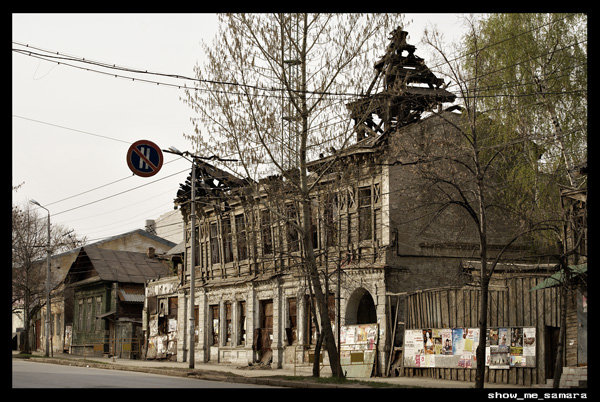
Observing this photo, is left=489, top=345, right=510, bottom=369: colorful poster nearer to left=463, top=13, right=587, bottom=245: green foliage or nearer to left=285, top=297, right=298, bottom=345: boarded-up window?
left=463, top=13, right=587, bottom=245: green foliage

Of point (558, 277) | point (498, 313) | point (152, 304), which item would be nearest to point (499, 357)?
point (498, 313)

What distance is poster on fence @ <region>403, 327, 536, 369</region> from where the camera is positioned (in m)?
22.6

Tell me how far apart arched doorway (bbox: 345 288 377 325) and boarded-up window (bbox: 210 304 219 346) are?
1119 centimetres

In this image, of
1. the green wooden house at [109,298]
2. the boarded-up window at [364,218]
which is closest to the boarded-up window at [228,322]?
the green wooden house at [109,298]

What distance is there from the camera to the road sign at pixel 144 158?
76.8ft

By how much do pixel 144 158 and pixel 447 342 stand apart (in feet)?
37.8

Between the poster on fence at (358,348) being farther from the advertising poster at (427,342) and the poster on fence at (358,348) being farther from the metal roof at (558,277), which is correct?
A: the metal roof at (558,277)

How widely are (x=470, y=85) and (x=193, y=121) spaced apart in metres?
9.53

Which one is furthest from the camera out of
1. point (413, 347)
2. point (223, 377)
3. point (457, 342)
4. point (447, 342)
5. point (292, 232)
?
point (292, 232)

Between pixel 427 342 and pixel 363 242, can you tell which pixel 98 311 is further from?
pixel 427 342

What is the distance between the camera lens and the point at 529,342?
22.5 meters

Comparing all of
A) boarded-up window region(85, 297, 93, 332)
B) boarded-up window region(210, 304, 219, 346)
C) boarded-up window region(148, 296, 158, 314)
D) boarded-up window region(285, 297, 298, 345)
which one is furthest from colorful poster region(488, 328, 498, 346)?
boarded-up window region(85, 297, 93, 332)

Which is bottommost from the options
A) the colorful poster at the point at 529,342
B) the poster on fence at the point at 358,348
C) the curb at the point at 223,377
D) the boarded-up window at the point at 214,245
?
the curb at the point at 223,377
